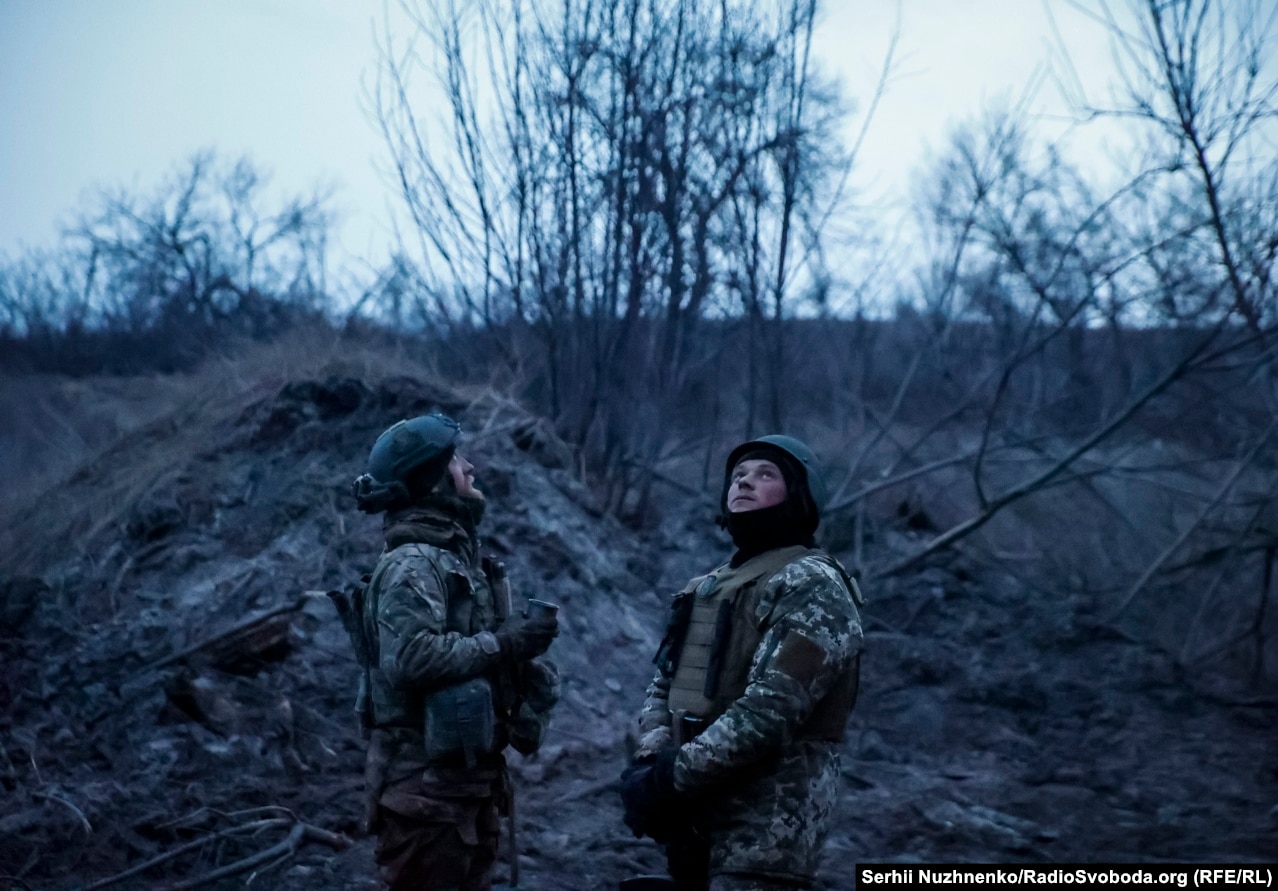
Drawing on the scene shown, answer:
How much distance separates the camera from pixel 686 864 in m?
3.25

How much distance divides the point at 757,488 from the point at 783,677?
0.58 meters

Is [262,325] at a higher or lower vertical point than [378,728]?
higher

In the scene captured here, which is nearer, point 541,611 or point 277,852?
point 541,611

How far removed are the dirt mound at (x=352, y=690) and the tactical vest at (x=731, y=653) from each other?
313cm

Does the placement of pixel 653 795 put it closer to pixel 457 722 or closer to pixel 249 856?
pixel 457 722

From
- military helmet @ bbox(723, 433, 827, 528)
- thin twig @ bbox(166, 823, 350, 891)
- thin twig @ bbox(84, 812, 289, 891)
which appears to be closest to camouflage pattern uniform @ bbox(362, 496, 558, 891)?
military helmet @ bbox(723, 433, 827, 528)

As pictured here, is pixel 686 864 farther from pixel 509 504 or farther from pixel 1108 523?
pixel 1108 523

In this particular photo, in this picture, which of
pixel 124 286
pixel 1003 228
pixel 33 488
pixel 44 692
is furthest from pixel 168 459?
pixel 124 286

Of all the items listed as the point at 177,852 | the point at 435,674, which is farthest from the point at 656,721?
the point at 177,852

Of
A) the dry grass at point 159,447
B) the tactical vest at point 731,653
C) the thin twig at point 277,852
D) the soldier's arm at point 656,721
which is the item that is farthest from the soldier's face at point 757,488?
the dry grass at point 159,447

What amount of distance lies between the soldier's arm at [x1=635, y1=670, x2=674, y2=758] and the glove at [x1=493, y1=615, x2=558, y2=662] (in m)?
0.41

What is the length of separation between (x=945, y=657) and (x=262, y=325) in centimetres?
1737

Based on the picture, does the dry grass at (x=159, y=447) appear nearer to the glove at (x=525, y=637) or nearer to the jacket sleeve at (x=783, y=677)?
the glove at (x=525, y=637)

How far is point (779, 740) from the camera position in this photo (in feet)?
9.68
